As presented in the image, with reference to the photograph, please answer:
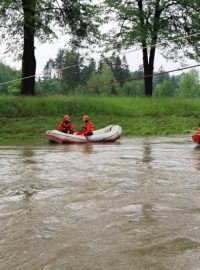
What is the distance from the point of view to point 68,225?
5539mm

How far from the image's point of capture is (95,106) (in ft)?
80.9

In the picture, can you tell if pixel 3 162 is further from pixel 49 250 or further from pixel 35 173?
pixel 49 250

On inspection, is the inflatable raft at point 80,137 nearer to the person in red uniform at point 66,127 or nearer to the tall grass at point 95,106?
the person in red uniform at point 66,127

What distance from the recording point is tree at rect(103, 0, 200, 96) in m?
28.0

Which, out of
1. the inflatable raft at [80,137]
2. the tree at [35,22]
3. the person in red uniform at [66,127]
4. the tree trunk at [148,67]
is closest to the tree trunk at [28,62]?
the tree at [35,22]

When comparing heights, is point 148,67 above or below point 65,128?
above

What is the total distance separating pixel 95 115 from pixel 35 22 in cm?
540

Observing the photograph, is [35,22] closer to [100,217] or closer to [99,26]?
[99,26]

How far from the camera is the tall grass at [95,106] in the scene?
74.4 ft

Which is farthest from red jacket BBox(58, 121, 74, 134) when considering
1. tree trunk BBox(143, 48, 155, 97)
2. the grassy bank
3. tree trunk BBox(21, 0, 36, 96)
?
tree trunk BBox(143, 48, 155, 97)

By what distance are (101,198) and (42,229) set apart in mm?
1691

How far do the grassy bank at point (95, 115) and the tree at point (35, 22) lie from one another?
1943mm

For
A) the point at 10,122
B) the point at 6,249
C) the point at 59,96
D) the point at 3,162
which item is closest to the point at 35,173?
the point at 3,162

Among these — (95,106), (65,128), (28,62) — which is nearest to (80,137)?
(65,128)
